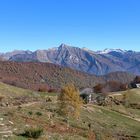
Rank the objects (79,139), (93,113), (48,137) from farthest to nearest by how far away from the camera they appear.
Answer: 1. (93,113)
2. (79,139)
3. (48,137)

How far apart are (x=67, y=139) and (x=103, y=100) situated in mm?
105234

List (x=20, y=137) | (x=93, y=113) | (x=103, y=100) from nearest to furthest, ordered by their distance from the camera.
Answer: (x=20, y=137) < (x=93, y=113) < (x=103, y=100)

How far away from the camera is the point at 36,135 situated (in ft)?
93.5

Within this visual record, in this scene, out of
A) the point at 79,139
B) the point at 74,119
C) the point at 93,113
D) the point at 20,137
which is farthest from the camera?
the point at 93,113

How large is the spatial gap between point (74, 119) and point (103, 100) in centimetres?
7289

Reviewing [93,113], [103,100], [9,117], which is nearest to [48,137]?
[9,117]

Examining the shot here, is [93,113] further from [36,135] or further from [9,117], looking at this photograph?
[36,135]

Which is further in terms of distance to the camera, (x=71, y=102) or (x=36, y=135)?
(x=71, y=102)

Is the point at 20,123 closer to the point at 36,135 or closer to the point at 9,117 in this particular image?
the point at 9,117

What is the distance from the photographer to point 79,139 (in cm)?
3294

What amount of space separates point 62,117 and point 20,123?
2311 cm

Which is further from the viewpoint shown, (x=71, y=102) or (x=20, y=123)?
(x=71, y=102)

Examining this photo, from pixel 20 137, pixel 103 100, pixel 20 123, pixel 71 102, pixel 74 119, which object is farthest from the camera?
pixel 103 100

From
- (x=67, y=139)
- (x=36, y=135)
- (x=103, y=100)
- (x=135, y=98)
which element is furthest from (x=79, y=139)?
(x=135, y=98)
